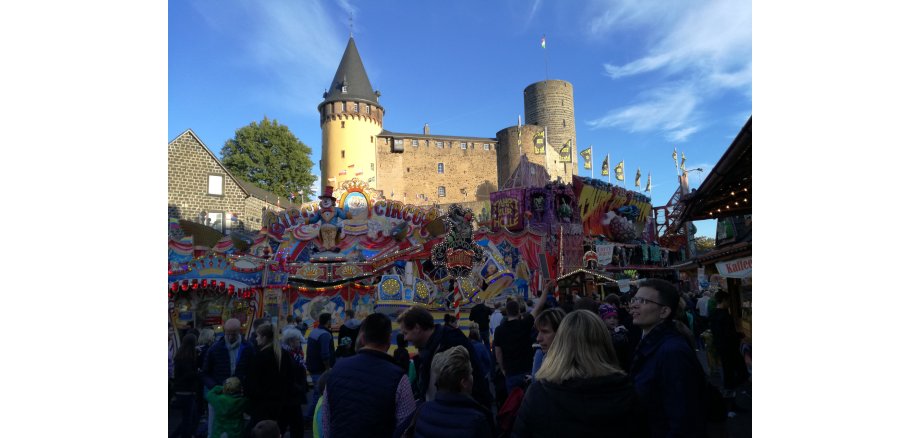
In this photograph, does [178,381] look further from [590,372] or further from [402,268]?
[402,268]

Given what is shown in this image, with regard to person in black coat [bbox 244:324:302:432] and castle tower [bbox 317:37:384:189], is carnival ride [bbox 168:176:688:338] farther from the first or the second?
castle tower [bbox 317:37:384:189]

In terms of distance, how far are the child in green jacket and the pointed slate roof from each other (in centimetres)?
4050

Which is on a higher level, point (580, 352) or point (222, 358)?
point (580, 352)

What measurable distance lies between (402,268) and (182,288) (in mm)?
6225

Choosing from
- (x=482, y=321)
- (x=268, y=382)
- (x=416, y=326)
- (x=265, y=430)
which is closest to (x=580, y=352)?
(x=416, y=326)

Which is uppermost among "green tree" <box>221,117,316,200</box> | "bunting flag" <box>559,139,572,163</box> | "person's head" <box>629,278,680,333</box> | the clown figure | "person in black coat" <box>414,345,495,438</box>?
"bunting flag" <box>559,139,572,163</box>

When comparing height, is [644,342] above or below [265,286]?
above

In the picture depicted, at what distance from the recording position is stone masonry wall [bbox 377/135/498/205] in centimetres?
5034

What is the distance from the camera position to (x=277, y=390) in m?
4.45

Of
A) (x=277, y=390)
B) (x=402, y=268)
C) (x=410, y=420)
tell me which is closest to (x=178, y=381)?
(x=277, y=390)

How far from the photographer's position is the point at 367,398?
9.53 ft

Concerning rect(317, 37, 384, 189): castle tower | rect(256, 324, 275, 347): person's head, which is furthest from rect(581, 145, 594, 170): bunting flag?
rect(256, 324, 275, 347): person's head

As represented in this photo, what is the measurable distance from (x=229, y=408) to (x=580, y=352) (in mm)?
3450

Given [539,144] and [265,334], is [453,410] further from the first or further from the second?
[539,144]
